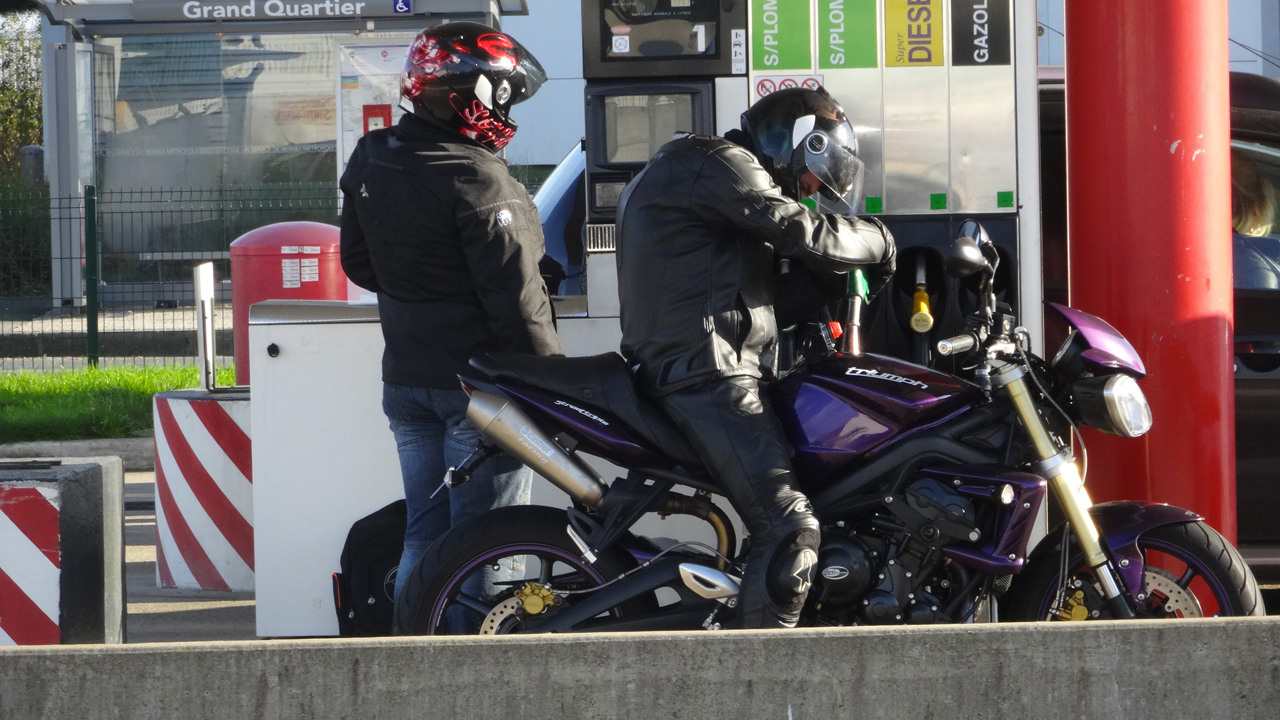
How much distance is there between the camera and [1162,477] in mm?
4395

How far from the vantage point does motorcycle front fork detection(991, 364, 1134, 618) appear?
11.2 feet

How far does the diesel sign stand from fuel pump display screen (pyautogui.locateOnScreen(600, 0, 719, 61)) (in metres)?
0.76

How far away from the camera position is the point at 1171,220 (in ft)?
14.2

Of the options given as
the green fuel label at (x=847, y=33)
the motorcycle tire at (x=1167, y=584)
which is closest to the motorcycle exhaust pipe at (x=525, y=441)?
the motorcycle tire at (x=1167, y=584)

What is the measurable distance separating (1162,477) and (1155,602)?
101 cm

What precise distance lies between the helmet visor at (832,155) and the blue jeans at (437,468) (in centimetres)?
112

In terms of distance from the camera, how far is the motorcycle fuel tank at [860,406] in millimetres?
3477

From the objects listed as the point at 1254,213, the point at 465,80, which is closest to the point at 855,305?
the point at 465,80

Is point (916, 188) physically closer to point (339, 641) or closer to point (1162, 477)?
point (1162, 477)

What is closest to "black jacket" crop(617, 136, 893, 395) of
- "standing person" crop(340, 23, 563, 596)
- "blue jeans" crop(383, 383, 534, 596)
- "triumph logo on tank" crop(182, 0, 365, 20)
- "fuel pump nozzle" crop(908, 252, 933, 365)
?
"standing person" crop(340, 23, 563, 596)

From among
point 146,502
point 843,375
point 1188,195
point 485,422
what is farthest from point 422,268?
point 146,502

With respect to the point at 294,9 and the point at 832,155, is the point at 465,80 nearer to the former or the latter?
the point at 832,155

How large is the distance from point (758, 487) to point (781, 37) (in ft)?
5.82

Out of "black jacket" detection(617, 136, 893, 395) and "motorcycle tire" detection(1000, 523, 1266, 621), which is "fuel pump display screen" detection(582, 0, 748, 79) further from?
"motorcycle tire" detection(1000, 523, 1266, 621)
